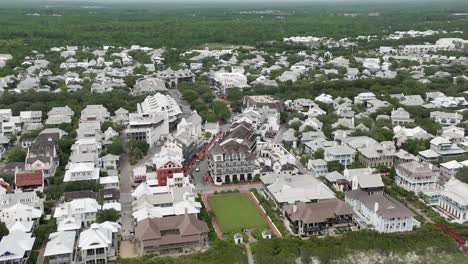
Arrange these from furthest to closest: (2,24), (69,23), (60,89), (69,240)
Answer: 1. (69,23)
2. (2,24)
3. (60,89)
4. (69,240)

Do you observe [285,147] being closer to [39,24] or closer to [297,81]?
[297,81]

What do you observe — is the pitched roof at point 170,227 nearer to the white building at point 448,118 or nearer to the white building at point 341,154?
the white building at point 341,154

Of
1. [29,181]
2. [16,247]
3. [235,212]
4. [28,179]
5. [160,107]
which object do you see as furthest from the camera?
[160,107]

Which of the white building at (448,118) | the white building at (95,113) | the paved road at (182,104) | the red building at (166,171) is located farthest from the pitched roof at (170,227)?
the white building at (448,118)

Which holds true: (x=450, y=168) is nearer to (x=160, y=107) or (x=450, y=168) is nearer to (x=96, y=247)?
(x=96, y=247)

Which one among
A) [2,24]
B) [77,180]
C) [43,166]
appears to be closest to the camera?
[77,180]

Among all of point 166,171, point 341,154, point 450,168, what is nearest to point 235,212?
point 166,171

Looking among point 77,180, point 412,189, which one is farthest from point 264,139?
point 77,180
